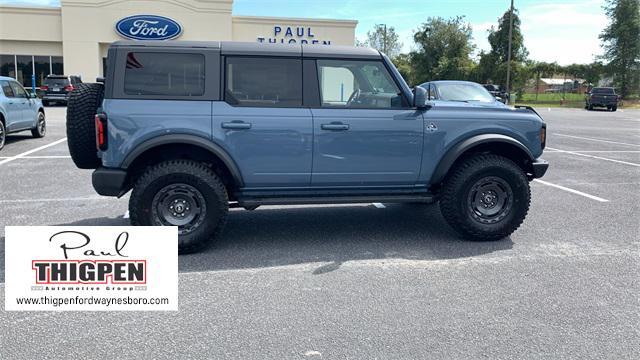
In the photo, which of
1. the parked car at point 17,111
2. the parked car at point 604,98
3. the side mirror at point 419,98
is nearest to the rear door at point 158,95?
the side mirror at point 419,98

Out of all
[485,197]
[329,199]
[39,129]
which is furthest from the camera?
[39,129]

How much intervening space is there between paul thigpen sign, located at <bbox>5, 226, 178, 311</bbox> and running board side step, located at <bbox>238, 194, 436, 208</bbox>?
105 cm

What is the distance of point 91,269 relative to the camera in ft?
12.6

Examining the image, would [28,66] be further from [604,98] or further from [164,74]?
[604,98]

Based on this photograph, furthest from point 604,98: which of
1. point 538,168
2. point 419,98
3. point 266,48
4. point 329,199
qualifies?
point 266,48

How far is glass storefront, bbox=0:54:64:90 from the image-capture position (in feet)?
106

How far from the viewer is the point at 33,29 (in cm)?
3155

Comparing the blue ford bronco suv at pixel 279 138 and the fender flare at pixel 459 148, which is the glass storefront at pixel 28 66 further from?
the fender flare at pixel 459 148

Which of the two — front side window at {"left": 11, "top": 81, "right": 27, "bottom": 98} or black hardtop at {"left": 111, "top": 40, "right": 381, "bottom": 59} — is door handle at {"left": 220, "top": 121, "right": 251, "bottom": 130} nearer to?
black hardtop at {"left": 111, "top": 40, "right": 381, "bottom": 59}

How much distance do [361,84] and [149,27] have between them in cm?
2929

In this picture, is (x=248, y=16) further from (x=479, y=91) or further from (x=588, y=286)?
(x=588, y=286)

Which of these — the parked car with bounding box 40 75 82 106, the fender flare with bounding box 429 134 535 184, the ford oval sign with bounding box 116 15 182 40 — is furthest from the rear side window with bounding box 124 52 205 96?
the ford oval sign with bounding box 116 15 182 40

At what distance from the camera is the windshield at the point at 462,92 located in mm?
12219

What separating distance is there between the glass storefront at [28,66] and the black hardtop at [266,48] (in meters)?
31.3
